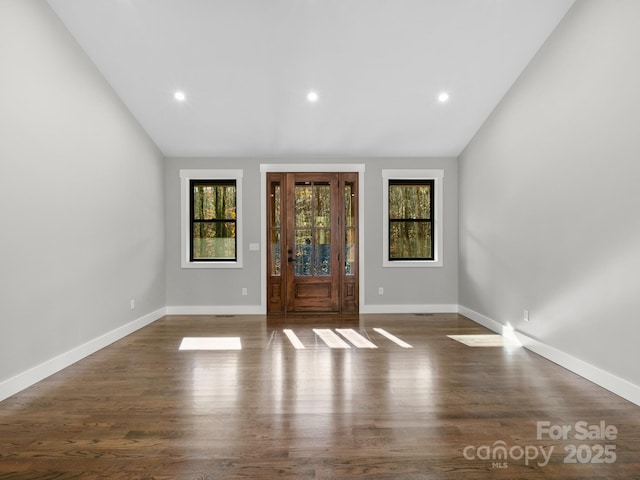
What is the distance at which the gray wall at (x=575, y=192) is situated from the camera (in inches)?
121

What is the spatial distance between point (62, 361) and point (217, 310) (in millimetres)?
2815

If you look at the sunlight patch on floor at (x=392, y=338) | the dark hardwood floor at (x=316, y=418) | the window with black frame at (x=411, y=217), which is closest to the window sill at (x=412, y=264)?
the window with black frame at (x=411, y=217)

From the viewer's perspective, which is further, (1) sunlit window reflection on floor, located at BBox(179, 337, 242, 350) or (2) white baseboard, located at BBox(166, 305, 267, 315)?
(2) white baseboard, located at BBox(166, 305, 267, 315)

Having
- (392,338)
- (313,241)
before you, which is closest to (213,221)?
(313,241)

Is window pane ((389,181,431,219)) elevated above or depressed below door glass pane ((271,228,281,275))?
above

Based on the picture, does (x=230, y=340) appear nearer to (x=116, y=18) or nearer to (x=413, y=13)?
(x=116, y=18)

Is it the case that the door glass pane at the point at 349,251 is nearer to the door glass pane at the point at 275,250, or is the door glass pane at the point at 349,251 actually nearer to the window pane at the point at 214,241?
the door glass pane at the point at 275,250

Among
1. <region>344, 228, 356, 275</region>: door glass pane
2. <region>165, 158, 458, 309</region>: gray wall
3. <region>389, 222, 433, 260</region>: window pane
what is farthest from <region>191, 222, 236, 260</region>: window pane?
<region>389, 222, 433, 260</region>: window pane

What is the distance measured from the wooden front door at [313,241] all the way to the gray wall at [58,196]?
2.20 metres

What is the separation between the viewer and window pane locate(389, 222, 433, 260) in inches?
266

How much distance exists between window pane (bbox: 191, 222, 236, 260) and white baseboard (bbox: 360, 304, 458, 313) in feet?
8.05

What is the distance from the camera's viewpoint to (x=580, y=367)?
3.54 meters

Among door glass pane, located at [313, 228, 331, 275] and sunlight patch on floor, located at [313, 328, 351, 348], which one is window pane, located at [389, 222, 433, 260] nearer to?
door glass pane, located at [313, 228, 331, 275]

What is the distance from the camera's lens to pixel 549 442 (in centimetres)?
235
